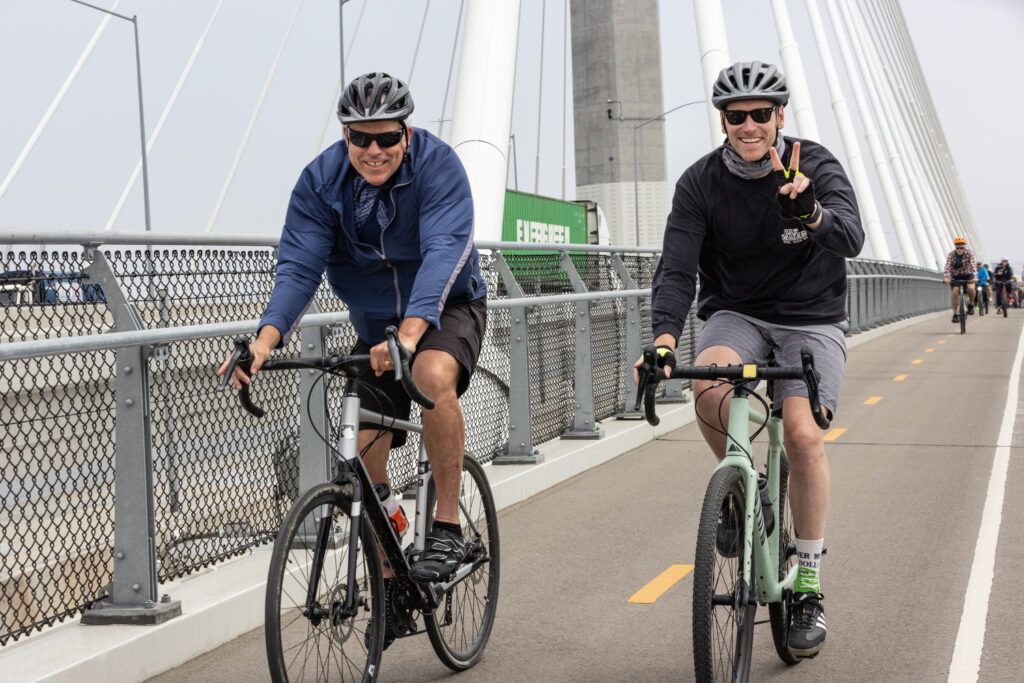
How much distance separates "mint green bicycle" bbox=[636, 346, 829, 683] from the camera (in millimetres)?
4031

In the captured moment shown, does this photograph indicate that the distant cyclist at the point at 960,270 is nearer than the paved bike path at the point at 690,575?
No

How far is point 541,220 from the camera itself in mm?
42031

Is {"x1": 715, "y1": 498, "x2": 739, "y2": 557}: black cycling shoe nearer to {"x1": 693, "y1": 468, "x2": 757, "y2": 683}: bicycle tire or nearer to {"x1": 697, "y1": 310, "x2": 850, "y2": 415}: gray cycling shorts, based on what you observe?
{"x1": 693, "y1": 468, "x2": 757, "y2": 683}: bicycle tire

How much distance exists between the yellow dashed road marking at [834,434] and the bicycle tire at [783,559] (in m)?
6.76

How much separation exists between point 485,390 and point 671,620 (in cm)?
378

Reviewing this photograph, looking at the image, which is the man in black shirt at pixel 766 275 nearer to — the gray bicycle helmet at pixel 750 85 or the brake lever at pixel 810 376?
the gray bicycle helmet at pixel 750 85

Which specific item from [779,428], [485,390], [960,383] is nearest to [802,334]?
[779,428]

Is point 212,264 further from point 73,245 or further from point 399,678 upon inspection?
point 399,678

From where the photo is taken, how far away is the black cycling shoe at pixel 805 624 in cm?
484

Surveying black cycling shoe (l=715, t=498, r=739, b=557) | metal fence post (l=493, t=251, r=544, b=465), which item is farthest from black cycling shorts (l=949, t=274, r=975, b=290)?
black cycling shoe (l=715, t=498, r=739, b=557)

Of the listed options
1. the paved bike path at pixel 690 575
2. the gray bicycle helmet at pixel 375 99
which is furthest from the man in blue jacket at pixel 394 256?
the paved bike path at pixel 690 575

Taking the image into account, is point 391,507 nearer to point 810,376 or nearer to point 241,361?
point 241,361

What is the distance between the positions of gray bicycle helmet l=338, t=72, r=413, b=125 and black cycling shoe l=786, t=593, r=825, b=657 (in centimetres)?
214

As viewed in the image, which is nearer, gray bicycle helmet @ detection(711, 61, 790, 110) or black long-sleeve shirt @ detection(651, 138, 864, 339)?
gray bicycle helmet @ detection(711, 61, 790, 110)
